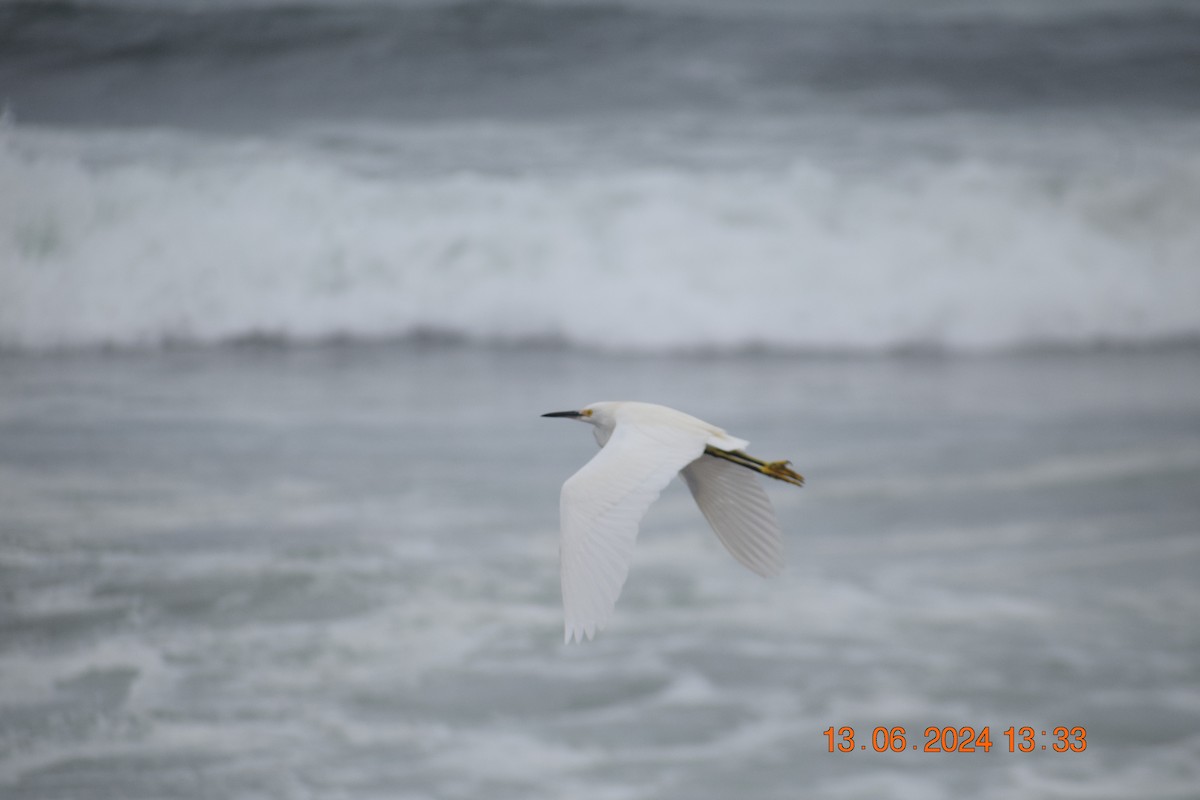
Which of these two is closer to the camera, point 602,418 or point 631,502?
point 631,502

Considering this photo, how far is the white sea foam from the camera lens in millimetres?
7261

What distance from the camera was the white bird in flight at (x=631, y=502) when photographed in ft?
5.88

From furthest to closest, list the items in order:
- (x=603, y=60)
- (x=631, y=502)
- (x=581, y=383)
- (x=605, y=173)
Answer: (x=603, y=60) < (x=605, y=173) < (x=581, y=383) < (x=631, y=502)

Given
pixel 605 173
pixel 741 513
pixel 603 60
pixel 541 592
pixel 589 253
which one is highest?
pixel 603 60

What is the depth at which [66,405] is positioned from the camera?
6102mm

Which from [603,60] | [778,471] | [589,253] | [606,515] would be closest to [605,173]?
[589,253]

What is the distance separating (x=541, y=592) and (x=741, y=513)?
258cm

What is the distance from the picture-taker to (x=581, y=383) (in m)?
6.35

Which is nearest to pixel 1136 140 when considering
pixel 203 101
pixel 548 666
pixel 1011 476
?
pixel 1011 476

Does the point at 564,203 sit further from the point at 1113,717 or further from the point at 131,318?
the point at 1113,717

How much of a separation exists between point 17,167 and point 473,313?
2.51 m
